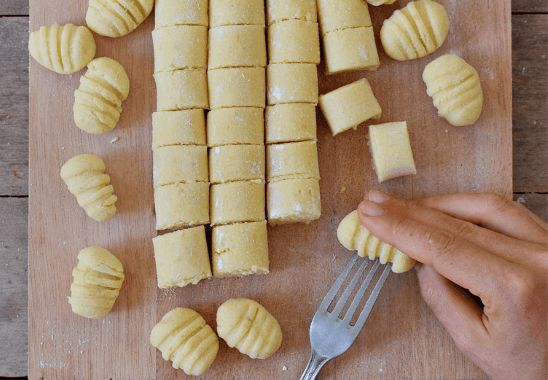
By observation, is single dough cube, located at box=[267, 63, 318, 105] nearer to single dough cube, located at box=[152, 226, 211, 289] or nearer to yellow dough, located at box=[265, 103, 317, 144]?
yellow dough, located at box=[265, 103, 317, 144]

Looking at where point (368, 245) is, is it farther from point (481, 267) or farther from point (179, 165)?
point (179, 165)

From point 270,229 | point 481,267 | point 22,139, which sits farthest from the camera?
point 22,139

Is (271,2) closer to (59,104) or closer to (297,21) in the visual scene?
(297,21)

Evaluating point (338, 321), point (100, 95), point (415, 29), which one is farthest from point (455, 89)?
point (100, 95)

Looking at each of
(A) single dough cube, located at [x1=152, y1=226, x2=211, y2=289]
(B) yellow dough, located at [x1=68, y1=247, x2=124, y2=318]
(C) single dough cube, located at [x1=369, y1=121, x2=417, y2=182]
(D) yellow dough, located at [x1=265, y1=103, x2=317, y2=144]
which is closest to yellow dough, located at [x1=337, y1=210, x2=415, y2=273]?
(C) single dough cube, located at [x1=369, y1=121, x2=417, y2=182]

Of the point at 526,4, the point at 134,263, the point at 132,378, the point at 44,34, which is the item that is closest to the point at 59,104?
the point at 44,34

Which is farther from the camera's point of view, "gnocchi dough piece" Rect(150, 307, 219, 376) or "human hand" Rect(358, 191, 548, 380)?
"gnocchi dough piece" Rect(150, 307, 219, 376)

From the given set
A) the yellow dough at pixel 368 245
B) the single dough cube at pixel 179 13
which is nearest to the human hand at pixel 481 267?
the yellow dough at pixel 368 245
